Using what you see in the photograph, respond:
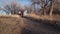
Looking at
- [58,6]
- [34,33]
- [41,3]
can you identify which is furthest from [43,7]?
[34,33]

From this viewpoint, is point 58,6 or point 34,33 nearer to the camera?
point 34,33

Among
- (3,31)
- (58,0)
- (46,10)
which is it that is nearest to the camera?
(3,31)

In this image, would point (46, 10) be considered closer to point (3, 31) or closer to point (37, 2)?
point (37, 2)

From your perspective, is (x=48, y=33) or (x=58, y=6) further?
(x=58, y=6)

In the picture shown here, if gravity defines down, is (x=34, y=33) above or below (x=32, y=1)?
below

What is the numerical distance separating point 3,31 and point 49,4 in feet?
76.0

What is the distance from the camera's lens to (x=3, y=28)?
9.87 metres

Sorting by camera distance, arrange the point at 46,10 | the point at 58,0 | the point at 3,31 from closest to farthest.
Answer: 1. the point at 3,31
2. the point at 58,0
3. the point at 46,10

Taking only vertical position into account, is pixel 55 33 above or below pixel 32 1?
below

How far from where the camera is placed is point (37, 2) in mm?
33344

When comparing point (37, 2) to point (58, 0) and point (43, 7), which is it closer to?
point (43, 7)

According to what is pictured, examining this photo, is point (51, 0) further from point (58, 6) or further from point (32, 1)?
point (32, 1)

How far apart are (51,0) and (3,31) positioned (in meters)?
21.7

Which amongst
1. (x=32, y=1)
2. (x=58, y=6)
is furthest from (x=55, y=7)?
(x=32, y=1)
